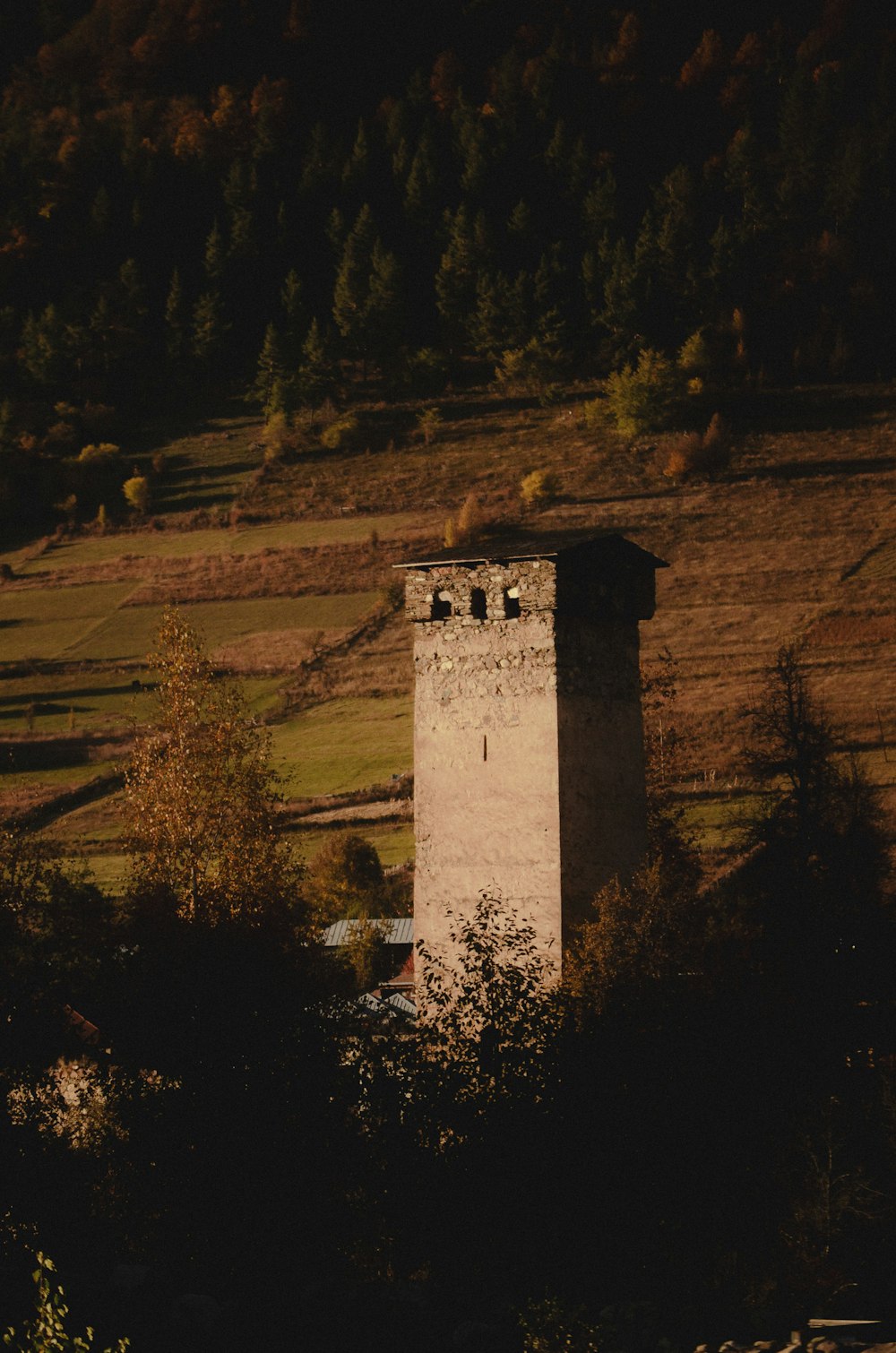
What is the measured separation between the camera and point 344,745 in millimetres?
56125

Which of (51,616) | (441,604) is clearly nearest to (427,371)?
(51,616)

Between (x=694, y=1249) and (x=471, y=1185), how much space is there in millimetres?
2870

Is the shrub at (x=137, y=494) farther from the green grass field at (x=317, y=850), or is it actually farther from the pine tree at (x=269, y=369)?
the green grass field at (x=317, y=850)

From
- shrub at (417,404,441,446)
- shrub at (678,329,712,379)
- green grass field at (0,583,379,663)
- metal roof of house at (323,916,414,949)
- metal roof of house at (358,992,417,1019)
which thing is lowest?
metal roof of house at (358,992,417,1019)

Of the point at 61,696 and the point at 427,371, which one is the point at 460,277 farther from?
the point at 61,696

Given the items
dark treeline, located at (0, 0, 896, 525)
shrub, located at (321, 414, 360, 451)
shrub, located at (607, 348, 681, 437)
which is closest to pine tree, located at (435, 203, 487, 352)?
dark treeline, located at (0, 0, 896, 525)

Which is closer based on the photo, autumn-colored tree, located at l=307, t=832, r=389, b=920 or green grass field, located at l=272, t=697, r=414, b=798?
autumn-colored tree, located at l=307, t=832, r=389, b=920

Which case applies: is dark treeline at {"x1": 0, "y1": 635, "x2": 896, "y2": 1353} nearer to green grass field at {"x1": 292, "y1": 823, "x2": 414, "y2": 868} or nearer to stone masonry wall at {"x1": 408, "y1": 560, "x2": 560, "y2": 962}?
stone masonry wall at {"x1": 408, "y1": 560, "x2": 560, "y2": 962}

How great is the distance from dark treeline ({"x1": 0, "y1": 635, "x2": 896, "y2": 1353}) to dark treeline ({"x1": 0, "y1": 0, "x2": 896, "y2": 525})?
65722mm

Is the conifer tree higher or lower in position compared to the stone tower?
higher

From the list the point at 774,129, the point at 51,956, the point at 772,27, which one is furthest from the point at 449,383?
the point at 51,956

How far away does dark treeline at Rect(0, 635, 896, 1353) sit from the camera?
56.6ft

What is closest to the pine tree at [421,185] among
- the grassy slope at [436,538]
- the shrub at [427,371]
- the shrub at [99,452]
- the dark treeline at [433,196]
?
the dark treeline at [433,196]

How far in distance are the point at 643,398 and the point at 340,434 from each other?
57.1 ft
